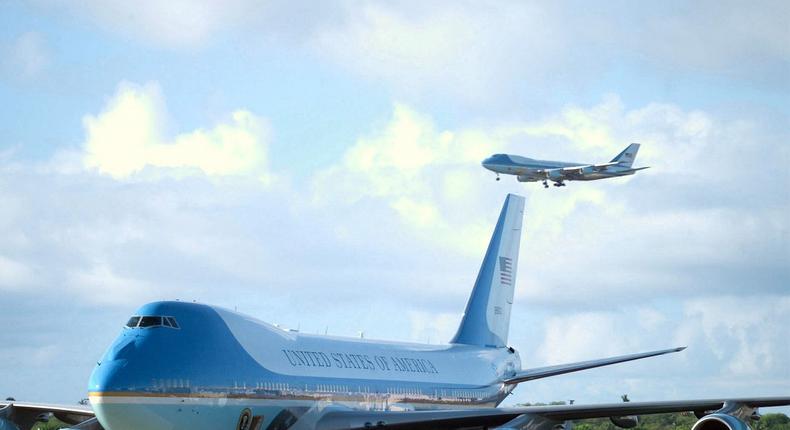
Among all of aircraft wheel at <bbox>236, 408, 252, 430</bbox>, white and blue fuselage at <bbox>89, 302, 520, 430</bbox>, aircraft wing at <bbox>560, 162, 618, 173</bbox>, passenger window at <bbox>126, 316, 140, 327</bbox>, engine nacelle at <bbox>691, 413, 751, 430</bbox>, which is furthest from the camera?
aircraft wing at <bbox>560, 162, 618, 173</bbox>

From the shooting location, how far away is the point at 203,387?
29.1 meters

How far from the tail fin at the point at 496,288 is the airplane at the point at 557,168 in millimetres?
52724

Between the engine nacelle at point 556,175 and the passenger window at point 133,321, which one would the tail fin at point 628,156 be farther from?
the passenger window at point 133,321

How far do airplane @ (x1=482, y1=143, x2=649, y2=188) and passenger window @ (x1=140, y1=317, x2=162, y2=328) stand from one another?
Result: 247 ft

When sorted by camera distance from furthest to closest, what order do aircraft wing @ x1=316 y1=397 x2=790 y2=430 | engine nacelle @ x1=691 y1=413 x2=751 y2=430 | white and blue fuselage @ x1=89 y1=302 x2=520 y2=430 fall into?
aircraft wing @ x1=316 y1=397 x2=790 y2=430 < engine nacelle @ x1=691 y1=413 x2=751 y2=430 < white and blue fuselage @ x1=89 y1=302 x2=520 y2=430

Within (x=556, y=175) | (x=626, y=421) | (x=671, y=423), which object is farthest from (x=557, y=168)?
(x=626, y=421)

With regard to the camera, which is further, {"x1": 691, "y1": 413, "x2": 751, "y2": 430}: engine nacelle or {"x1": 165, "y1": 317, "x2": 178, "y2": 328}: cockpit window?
{"x1": 691, "y1": 413, "x2": 751, "y2": 430}: engine nacelle

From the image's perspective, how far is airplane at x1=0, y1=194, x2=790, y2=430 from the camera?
92.2 ft

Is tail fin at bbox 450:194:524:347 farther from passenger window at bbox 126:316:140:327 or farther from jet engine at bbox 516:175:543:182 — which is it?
jet engine at bbox 516:175:543:182

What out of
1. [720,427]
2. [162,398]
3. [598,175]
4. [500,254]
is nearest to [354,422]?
[162,398]

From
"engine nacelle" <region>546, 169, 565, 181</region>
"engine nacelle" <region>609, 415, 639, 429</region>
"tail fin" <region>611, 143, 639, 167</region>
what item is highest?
"tail fin" <region>611, 143, 639, 167</region>

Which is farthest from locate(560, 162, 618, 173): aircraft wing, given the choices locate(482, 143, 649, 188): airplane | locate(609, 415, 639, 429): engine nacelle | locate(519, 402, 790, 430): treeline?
locate(609, 415, 639, 429): engine nacelle

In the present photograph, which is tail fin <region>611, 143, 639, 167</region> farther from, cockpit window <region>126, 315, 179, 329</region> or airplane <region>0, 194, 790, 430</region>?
cockpit window <region>126, 315, 179, 329</region>

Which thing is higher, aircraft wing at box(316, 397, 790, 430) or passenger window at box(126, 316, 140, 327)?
passenger window at box(126, 316, 140, 327)
